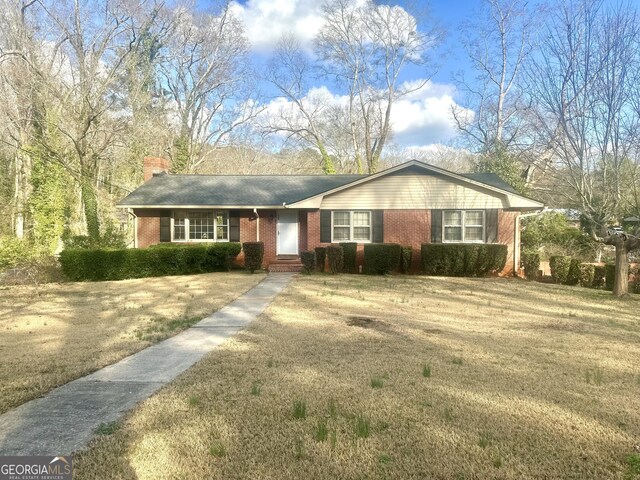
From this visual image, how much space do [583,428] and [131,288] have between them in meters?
12.0

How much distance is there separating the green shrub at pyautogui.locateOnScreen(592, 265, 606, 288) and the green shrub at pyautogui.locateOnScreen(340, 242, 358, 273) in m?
8.30

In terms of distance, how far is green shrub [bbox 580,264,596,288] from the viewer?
14.1 meters

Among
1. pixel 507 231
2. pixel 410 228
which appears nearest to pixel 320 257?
pixel 410 228

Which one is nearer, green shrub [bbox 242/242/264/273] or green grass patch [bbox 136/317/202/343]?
green grass patch [bbox 136/317/202/343]

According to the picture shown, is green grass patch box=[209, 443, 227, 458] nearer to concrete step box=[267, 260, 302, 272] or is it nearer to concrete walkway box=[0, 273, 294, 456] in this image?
concrete walkway box=[0, 273, 294, 456]

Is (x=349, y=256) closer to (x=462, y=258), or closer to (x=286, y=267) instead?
(x=286, y=267)

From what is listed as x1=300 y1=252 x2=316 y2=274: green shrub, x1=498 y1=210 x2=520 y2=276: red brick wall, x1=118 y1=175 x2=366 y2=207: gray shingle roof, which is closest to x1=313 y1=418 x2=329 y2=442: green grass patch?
x1=300 y1=252 x2=316 y2=274: green shrub

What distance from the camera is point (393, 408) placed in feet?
12.1

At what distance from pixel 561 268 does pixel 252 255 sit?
1128 centimetres

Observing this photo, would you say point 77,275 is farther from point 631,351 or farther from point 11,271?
point 631,351

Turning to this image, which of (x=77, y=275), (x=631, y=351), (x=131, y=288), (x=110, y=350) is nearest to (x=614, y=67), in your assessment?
(x=631, y=351)

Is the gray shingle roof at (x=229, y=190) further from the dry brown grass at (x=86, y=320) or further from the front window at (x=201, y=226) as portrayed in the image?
the dry brown grass at (x=86, y=320)

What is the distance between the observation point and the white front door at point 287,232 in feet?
57.3

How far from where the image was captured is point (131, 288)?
12.4 metres
